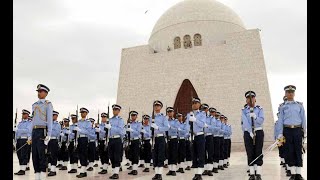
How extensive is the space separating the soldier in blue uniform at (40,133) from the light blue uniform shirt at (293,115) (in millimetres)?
4630

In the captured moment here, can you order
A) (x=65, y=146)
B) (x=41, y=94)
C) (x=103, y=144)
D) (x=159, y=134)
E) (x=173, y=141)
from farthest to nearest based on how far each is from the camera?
(x=65, y=146) → (x=103, y=144) → (x=173, y=141) → (x=159, y=134) → (x=41, y=94)

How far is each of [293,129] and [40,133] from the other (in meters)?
4.95

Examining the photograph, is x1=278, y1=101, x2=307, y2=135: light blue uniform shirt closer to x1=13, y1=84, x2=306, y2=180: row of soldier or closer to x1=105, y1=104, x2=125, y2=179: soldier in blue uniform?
x1=13, y1=84, x2=306, y2=180: row of soldier

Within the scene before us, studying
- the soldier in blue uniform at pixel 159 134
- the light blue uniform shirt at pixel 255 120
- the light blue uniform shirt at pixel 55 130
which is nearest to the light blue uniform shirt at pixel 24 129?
the light blue uniform shirt at pixel 55 130

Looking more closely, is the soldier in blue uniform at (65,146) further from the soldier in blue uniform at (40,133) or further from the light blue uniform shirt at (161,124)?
the soldier in blue uniform at (40,133)

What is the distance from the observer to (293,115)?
20.3ft

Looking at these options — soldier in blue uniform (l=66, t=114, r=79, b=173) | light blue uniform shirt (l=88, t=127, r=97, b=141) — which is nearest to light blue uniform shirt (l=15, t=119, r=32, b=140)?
soldier in blue uniform (l=66, t=114, r=79, b=173)

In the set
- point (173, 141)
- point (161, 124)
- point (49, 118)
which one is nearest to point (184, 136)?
point (173, 141)

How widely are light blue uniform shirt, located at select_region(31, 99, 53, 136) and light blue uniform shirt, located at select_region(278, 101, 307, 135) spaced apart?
4606mm

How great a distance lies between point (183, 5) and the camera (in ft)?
87.5

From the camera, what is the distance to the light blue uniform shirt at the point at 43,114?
607cm

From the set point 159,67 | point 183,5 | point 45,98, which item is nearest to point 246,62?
point 159,67

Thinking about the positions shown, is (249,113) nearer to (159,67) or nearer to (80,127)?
(80,127)

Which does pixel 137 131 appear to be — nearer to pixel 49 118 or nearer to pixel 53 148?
pixel 53 148
